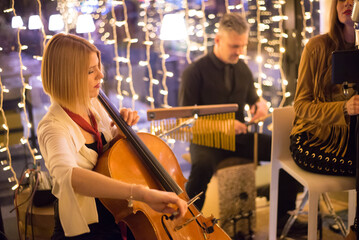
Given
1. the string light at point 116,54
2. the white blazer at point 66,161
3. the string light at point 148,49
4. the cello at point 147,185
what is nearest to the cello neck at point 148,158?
the cello at point 147,185

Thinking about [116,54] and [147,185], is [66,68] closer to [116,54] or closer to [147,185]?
[147,185]

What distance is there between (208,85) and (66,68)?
1.25 m

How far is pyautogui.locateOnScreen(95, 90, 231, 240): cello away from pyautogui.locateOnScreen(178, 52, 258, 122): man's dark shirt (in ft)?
3.36

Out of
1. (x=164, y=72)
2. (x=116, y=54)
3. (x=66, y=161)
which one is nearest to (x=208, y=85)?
(x=164, y=72)

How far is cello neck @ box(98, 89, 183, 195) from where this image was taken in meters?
1.35

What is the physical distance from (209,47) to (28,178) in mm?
1463

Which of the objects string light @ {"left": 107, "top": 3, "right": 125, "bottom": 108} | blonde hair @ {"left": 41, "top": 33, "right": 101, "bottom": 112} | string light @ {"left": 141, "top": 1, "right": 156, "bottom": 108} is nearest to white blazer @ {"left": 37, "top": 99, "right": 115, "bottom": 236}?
blonde hair @ {"left": 41, "top": 33, "right": 101, "bottom": 112}

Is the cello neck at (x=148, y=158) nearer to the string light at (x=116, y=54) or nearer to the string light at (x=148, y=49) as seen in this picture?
the string light at (x=116, y=54)

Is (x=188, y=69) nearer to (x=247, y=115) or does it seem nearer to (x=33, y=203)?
(x=247, y=115)

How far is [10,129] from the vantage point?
6.83ft

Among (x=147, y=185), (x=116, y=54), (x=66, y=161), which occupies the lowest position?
(x=147, y=185)

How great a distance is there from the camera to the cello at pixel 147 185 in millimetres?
1314

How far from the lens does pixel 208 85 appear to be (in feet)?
8.27

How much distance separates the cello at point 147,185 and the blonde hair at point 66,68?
19cm
